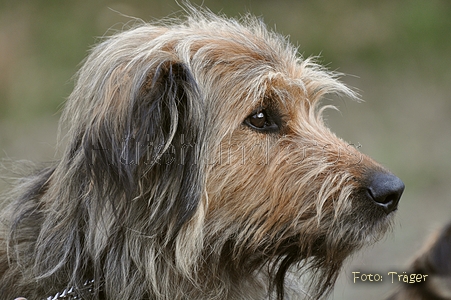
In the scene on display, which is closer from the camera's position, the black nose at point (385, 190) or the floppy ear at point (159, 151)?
the floppy ear at point (159, 151)

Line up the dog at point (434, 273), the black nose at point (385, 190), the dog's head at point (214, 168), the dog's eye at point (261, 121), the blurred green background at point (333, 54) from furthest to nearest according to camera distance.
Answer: the blurred green background at point (333, 54) < the dog's eye at point (261, 121) < the black nose at point (385, 190) < the dog's head at point (214, 168) < the dog at point (434, 273)

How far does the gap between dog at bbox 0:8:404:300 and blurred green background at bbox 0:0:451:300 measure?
5502 millimetres

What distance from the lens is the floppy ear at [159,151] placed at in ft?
8.86

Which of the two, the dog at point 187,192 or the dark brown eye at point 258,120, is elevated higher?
the dark brown eye at point 258,120

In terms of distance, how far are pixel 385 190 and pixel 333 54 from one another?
21.5ft

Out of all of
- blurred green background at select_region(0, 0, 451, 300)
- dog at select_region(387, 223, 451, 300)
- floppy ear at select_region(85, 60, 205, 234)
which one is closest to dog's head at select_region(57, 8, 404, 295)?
floppy ear at select_region(85, 60, 205, 234)

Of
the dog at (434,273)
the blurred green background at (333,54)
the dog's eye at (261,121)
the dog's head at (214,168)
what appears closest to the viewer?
the dog at (434,273)

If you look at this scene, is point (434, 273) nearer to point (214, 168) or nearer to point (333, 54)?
point (214, 168)

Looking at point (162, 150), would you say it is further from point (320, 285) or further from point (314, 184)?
point (320, 285)

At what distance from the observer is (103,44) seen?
3408 millimetres

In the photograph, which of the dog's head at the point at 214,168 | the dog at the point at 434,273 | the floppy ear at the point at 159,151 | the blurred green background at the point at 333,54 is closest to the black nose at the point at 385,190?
the dog's head at the point at 214,168

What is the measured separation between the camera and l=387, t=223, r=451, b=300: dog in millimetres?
2645

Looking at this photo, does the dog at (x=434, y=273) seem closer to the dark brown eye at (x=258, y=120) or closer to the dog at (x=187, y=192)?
the dog at (x=187, y=192)

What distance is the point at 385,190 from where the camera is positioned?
2.89 m
